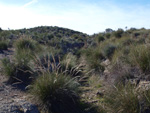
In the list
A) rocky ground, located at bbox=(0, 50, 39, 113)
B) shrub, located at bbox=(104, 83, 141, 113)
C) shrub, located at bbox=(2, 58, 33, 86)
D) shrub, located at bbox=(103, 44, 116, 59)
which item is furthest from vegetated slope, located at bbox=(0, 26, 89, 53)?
shrub, located at bbox=(104, 83, 141, 113)

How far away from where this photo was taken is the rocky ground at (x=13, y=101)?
5.10m

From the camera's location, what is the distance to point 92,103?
6.34m

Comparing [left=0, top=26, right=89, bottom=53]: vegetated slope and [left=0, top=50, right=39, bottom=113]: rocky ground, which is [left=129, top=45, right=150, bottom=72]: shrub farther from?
[left=0, top=26, right=89, bottom=53]: vegetated slope

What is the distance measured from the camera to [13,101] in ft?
18.2

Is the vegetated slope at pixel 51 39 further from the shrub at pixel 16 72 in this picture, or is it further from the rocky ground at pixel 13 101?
the rocky ground at pixel 13 101

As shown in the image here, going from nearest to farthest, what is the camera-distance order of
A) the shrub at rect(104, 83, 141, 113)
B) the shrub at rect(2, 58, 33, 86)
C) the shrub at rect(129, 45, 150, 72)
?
the shrub at rect(104, 83, 141, 113)
the shrub at rect(129, 45, 150, 72)
the shrub at rect(2, 58, 33, 86)

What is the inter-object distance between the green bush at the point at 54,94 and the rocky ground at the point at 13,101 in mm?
312

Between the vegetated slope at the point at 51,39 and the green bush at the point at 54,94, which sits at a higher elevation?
the vegetated slope at the point at 51,39

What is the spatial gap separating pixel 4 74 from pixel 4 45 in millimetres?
6494

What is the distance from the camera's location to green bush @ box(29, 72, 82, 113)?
5543mm

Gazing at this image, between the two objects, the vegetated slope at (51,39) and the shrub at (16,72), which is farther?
the vegetated slope at (51,39)

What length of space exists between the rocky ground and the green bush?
312mm

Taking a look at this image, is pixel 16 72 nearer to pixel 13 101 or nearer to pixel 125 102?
pixel 13 101

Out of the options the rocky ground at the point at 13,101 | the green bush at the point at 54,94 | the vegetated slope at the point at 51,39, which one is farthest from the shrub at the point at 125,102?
the vegetated slope at the point at 51,39
